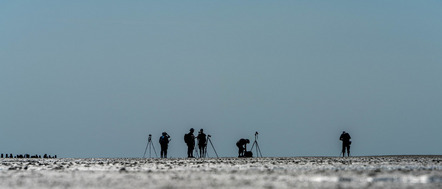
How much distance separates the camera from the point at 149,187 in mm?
14750

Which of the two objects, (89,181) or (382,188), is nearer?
(382,188)

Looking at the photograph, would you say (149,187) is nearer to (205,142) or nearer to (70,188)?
(70,188)

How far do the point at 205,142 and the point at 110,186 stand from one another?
43.4m

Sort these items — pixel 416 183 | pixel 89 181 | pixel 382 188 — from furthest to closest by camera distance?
pixel 89 181
pixel 416 183
pixel 382 188

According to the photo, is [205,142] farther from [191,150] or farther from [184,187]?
[184,187]

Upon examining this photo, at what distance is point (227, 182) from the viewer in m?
16.2

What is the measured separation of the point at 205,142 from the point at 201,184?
4316cm

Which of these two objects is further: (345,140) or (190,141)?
(345,140)

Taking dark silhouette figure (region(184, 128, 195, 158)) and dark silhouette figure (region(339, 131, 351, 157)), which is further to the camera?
dark silhouette figure (region(339, 131, 351, 157))

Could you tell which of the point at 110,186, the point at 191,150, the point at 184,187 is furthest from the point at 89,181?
the point at 191,150

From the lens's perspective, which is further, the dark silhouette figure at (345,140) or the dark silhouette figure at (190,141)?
the dark silhouette figure at (345,140)

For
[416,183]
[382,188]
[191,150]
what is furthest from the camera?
[191,150]

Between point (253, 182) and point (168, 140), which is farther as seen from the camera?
point (168, 140)

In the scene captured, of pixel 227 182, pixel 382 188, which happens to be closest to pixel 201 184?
pixel 227 182
